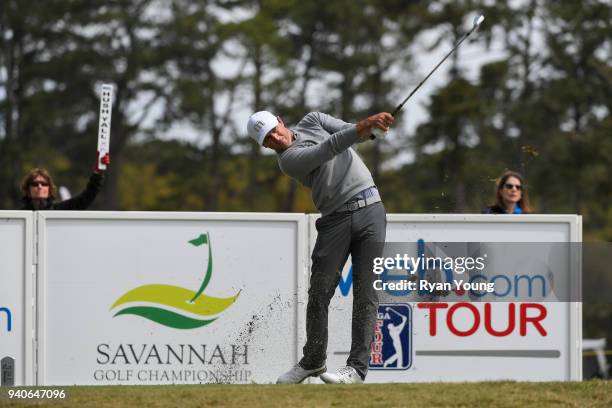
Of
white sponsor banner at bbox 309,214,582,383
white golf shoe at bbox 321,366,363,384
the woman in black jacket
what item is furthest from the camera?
the woman in black jacket

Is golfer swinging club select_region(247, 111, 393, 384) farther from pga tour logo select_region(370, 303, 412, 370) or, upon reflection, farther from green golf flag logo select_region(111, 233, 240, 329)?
green golf flag logo select_region(111, 233, 240, 329)

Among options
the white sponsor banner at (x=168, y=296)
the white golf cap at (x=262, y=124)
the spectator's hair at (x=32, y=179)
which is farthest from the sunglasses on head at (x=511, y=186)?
the spectator's hair at (x=32, y=179)

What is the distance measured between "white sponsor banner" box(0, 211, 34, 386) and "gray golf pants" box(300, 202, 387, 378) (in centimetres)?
226

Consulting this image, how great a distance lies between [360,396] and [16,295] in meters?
3.08

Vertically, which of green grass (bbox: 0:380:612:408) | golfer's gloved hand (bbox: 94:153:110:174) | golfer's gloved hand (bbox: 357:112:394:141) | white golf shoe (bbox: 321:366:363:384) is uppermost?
golfer's gloved hand (bbox: 357:112:394:141)

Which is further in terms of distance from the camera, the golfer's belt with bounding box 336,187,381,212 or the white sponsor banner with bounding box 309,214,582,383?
the white sponsor banner with bounding box 309,214,582,383

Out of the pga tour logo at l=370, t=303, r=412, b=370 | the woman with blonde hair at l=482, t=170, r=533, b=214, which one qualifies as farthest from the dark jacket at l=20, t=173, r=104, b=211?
the woman with blonde hair at l=482, t=170, r=533, b=214

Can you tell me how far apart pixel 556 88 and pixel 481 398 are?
34.6m

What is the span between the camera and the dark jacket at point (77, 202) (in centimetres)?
1057

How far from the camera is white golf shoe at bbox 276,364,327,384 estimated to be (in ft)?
27.8

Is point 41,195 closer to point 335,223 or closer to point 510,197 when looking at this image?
point 335,223

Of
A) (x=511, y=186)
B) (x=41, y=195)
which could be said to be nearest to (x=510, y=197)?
(x=511, y=186)

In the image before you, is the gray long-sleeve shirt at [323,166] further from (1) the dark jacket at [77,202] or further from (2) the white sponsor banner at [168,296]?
(1) the dark jacket at [77,202]

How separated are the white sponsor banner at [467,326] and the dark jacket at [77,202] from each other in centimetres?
232
